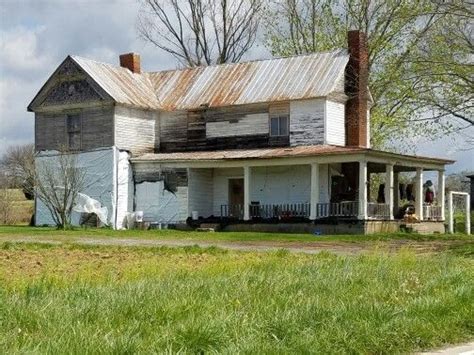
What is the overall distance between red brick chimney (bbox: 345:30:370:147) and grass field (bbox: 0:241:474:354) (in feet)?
83.0

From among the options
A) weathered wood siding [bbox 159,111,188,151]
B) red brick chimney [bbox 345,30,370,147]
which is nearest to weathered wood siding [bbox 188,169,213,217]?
weathered wood siding [bbox 159,111,188,151]

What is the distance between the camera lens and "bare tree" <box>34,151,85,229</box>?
37.6 metres

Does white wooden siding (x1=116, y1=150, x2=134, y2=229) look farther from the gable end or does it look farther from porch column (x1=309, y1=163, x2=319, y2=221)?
porch column (x1=309, y1=163, x2=319, y2=221)

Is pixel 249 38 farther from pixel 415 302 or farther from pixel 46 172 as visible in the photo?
pixel 415 302

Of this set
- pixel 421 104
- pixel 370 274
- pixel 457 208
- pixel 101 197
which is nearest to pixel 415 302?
pixel 370 274

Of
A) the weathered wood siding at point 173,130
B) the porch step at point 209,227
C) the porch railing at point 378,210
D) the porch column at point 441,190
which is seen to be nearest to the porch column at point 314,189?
the porch railing at point 378,210

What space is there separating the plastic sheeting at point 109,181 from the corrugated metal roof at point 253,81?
4.05 meters

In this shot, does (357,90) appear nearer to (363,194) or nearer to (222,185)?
(363,194)

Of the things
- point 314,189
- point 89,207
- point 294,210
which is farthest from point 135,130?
point 314,189

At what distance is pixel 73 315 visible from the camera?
27.1 ft

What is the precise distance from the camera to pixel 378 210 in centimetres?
3591

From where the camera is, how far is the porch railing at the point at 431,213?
130ft

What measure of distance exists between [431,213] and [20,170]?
3367 cm

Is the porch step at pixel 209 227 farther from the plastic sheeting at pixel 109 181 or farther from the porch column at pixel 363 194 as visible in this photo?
the porch column at pixel 363 194
